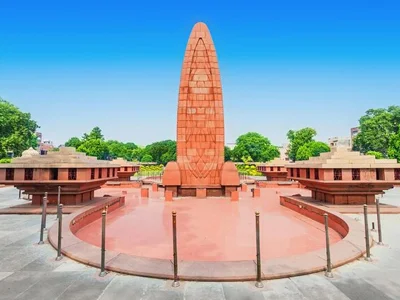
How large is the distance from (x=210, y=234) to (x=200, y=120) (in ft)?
43.5

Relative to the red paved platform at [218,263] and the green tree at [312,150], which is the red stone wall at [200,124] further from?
the green tree at [312,150]

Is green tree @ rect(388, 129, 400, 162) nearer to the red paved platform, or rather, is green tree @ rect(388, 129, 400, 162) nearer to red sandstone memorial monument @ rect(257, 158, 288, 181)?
red sandstone memorial monument @ rect(257, 158, 288, 181)

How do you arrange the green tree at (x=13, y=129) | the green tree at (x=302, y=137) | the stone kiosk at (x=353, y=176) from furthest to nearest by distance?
the green tree at (x=302, y=137)
the green tree at (x=13, y=129)
the stone kiosk at (x=353, y=176)

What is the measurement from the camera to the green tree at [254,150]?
76938 millimetres

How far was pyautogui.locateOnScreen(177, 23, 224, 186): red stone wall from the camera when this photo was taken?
68.7ft

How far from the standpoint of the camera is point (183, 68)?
21453 mm

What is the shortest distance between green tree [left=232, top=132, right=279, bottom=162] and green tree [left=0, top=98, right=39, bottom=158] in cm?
5578

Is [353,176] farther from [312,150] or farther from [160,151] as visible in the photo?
[160,151]

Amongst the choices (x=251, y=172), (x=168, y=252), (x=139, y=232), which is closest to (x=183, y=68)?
(x=139, y=232)

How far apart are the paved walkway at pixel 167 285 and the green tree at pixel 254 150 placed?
70776 millimetres

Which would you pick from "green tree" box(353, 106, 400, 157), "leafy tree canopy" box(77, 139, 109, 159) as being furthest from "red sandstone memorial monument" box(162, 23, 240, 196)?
"leafy tree canopy" box(77, 139, 109, 159)

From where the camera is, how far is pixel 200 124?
69.5 ft

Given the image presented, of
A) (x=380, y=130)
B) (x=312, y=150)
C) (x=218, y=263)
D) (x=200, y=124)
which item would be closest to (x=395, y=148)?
(x=380, y=130)

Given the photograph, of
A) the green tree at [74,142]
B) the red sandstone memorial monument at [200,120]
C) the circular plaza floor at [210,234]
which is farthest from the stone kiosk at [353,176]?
the green tree at [74,142]
